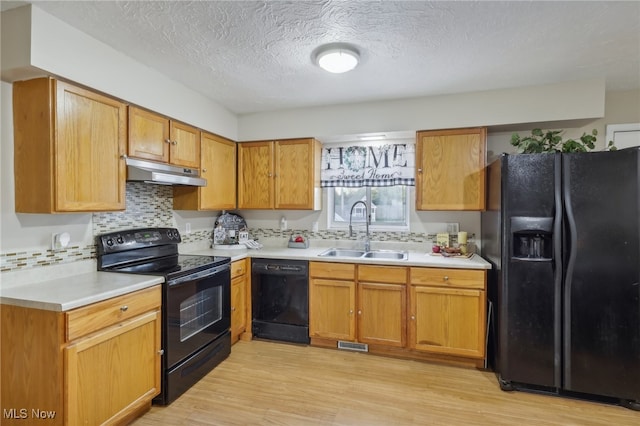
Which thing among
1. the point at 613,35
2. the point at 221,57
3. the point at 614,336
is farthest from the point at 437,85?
the point at 614,336

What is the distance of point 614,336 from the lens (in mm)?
2150

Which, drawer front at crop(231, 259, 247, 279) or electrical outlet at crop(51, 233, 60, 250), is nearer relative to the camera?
electrical outlet at crop(51, 233, 60, 250)

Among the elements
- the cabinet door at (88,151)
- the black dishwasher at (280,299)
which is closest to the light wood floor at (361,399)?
the black dishwasher at (280,299)

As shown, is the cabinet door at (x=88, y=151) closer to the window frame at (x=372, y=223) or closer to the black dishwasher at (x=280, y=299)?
the black dishwasher at (x=280, y=299)

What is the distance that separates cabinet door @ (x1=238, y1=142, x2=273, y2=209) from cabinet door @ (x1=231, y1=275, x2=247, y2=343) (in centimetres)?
85

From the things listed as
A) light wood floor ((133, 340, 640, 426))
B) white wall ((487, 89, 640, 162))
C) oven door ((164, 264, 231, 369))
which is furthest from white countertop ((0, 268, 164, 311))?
white wall ((487, 89, 640, 162))

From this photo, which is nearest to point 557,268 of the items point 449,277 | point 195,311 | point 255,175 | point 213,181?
point 449,277

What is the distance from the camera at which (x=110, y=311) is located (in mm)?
1780

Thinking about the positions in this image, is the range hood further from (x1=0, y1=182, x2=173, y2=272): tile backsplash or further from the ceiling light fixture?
the ceiling light fixture

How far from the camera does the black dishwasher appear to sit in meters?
3.08

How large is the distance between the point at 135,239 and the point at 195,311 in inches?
29.6

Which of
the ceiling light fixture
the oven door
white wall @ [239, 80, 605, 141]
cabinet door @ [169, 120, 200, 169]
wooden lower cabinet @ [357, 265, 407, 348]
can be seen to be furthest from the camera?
wooden lower cabinet @ [357, 265, 407, 348]

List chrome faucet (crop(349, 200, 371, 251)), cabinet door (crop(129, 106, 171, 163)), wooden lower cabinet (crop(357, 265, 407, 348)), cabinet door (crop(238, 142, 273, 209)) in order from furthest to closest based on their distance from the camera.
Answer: cabinet door (crop(238, 142, 273, 209)) < chrome faucet (crop(349, 200, 371, 251)) < wooden lower cabinet (crop(357, 265, 407, 348)) < cabinet door (crop(129, 106, 171, 163))
